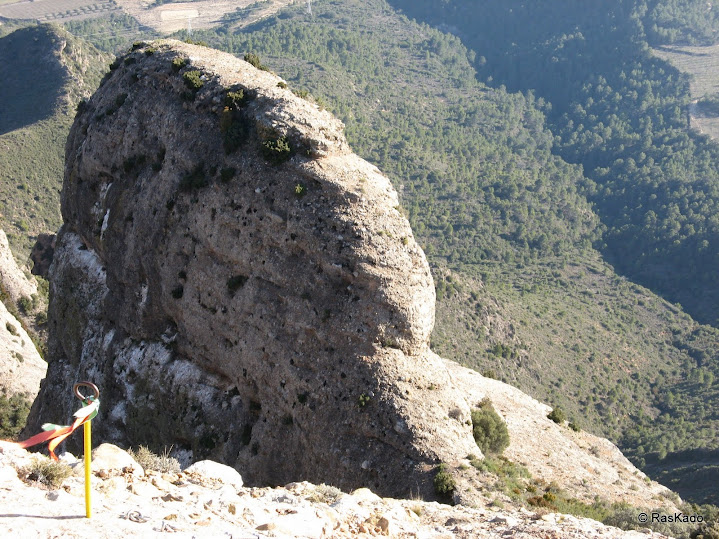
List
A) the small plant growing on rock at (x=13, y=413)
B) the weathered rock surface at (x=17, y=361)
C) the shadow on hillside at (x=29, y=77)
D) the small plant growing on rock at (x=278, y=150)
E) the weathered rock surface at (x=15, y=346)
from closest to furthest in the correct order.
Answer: the small plant growing on rock at (x=278, y=150) < the small plant growing on rock at (x=13, y=413) < the weathered rock surface at (x=17, y=361) < the weathered rock surface at (x=15, y=346) < the shadow on hillside at (x=29, y=77)

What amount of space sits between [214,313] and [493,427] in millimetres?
12864

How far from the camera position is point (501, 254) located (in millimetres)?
112688

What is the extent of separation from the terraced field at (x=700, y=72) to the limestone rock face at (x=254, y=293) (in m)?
143

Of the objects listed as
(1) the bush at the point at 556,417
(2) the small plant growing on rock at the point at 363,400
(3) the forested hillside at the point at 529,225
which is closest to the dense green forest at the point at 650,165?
(3) the forested hillside at the point at 529,225

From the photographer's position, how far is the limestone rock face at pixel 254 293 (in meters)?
28.0

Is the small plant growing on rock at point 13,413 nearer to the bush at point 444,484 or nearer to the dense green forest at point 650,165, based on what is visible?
the bush at point 444,484

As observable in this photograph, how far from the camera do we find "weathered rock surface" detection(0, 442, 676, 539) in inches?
604

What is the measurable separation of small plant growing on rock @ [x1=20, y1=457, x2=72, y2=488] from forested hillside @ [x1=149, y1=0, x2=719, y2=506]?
47.2 metres

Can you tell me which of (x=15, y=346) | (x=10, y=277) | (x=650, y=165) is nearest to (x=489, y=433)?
(x=15, y=346)

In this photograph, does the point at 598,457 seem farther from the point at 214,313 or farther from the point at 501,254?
the point at 501,254

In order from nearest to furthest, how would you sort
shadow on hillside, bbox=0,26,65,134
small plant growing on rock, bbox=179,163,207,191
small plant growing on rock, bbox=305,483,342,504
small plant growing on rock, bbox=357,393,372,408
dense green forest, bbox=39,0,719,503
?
small plant growing on rock, bbox=305,483,342,504 → small plant growing on rock, bbox=357,393,372,408 → small plant growing on rock, bbox=179,163,207,191 → dense green forest, bbox=39,0,719,503 → shadow on hillside, bbox=0,26,65,134

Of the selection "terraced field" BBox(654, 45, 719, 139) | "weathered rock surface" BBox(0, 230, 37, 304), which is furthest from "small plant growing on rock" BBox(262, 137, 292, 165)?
"terraced field" BBox(654, 45, 719, 139)

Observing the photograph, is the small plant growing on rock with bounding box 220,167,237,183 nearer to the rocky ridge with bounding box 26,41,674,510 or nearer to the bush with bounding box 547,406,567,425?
the rocky ridge with bounding box 26,41,674,510

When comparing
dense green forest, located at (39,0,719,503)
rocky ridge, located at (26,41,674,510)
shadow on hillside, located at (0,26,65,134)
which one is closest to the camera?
rocky ridge, located at (26,41,674,510)
